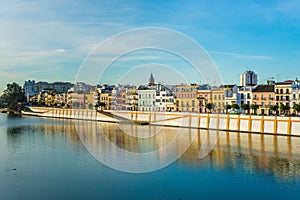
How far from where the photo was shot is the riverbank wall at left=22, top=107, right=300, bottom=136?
23062mm

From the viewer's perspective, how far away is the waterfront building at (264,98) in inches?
1206

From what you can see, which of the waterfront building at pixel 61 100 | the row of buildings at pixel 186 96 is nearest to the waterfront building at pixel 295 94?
the row of buildings at pixel 186 96

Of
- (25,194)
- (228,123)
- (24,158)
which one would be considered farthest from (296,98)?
(25,194)

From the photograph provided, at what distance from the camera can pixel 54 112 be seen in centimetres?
4769

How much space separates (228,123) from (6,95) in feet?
153

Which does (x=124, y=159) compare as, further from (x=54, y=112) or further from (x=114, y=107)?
(x=54, y=112)

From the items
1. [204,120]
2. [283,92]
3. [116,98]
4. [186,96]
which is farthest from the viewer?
[116,98]

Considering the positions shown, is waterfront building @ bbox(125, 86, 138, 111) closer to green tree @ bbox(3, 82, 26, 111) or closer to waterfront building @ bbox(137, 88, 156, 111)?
waterfront building @ bbox(137, 88, 156, 111)

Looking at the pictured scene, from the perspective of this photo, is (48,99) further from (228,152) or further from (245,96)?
(228,152)

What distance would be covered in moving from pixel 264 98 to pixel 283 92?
1945mm

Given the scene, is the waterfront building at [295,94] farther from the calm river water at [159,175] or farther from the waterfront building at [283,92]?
the calm river water at [159,175]

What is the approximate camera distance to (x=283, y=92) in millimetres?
29547

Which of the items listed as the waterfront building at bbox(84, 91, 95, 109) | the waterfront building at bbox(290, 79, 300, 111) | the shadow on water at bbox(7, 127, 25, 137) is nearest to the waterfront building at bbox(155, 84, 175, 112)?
the waterfront building at bbox(84, 91, 95, 109)

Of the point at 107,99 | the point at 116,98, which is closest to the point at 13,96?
the point at 107,99
